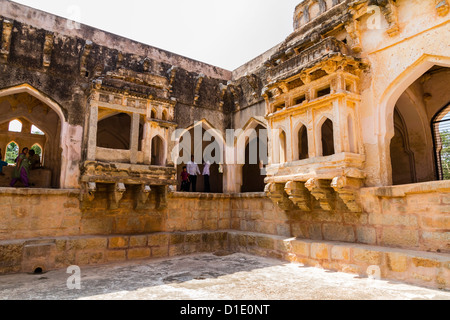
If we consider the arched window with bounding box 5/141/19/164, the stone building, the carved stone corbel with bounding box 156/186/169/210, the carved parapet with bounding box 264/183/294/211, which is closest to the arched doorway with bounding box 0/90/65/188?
the stone building

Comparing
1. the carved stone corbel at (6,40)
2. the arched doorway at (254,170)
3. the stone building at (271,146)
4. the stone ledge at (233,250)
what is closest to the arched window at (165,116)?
the stone building at (271,146)

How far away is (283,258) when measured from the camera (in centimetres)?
660

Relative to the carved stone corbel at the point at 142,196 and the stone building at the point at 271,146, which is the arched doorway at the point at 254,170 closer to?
the stone building at the point at 271,146

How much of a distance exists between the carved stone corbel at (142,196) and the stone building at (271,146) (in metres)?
0.03

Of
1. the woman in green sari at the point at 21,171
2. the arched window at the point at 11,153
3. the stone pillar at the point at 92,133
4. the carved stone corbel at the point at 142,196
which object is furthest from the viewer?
the arched window at the point at 11,153

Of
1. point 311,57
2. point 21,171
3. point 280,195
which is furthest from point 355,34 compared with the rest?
point 21,171

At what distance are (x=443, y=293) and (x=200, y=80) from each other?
740cm

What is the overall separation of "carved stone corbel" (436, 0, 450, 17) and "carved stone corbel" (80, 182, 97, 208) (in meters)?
6.88

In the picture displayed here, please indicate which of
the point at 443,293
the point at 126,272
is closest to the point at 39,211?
the point at 126,272

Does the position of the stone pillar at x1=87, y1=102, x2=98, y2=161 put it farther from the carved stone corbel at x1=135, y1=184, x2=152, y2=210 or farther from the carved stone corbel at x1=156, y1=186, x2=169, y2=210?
the carved stone corbel at x1=156, y1=186, x2=169, y2=210

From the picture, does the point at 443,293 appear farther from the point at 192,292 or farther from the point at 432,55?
the point at 432,55

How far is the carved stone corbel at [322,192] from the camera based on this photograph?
5750 millimetres

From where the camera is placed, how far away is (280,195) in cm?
672

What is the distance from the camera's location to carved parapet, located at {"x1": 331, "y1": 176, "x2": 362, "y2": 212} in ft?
17.4
